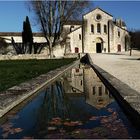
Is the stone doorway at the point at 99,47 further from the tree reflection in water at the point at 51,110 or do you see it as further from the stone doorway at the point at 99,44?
the tree reflection in water at the point at 51,110

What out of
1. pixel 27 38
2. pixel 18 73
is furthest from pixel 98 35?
pixel 18 73

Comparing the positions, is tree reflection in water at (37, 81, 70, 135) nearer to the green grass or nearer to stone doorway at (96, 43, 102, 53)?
the green grass

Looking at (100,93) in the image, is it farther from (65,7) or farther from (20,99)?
(65,7)

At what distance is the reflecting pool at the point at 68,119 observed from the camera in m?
5.39

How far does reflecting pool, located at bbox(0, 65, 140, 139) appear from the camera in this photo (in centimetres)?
539

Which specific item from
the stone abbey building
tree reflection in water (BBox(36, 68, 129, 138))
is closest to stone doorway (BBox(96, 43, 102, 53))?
the stone abbey building

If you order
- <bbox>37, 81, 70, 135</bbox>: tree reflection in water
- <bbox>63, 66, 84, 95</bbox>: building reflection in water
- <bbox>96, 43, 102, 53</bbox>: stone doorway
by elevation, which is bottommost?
<bbox>63, 66, 84, 95</bbox>: building reflection in water

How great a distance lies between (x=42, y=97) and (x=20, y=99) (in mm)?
1362

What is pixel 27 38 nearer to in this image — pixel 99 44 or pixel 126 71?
pixel 99 44

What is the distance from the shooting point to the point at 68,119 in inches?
255

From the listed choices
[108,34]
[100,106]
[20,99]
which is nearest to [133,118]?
[100,106]

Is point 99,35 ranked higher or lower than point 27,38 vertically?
higher

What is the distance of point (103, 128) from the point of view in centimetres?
568

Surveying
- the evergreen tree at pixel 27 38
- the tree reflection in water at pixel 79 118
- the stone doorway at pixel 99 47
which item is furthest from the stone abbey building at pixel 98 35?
the tree reflection in water at pixel 79 118
